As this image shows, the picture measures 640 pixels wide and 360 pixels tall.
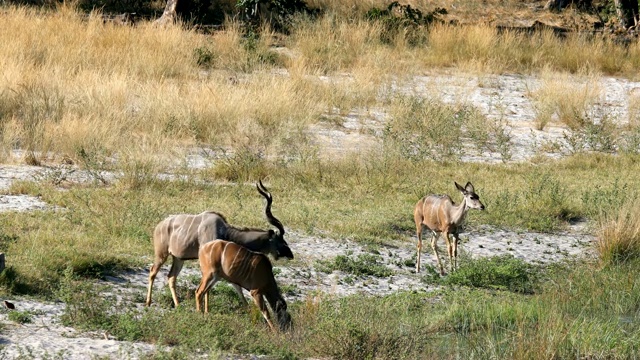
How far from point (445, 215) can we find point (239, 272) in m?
3.49

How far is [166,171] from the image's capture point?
15195mm

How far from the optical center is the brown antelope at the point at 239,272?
904 centimetres

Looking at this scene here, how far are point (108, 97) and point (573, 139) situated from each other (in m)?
7.36

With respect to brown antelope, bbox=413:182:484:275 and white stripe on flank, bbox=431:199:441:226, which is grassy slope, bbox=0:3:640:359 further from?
white stripe on flank, bbox=431:199:441:226

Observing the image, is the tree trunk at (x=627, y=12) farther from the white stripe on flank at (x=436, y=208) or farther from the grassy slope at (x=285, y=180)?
the white stripe on flank at (x=436, y=208)

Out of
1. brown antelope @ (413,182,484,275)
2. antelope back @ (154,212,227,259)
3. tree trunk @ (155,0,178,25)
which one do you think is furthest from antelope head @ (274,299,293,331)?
tree trunk @ (155,0,178,25)

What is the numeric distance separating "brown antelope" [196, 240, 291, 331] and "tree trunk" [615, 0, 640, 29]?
19941 millimetres

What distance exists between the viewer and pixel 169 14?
24.3 m

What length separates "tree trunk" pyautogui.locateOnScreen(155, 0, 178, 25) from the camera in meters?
24.1

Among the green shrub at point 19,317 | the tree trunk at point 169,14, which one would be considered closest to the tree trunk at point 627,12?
the tree trunk at point 169,14

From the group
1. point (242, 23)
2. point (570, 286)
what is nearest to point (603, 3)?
point (242, 23)

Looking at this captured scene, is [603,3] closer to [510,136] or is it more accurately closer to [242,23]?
[242,23]

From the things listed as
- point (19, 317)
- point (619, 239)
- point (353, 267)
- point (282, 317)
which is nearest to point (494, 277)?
point (353, 267)

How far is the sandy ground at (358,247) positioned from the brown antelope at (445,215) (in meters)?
0.36
